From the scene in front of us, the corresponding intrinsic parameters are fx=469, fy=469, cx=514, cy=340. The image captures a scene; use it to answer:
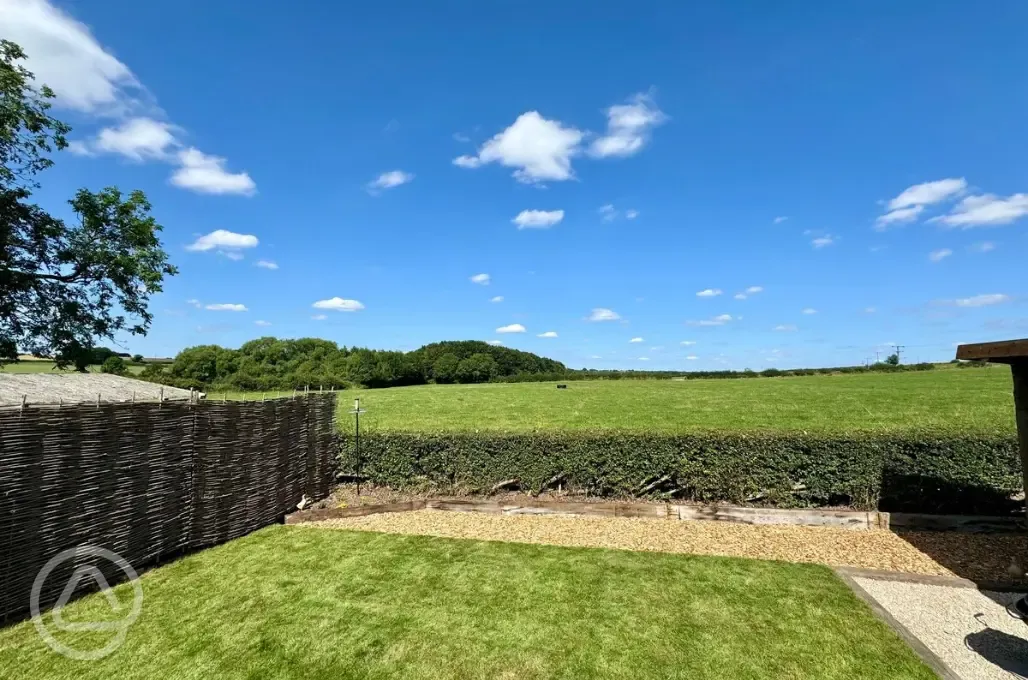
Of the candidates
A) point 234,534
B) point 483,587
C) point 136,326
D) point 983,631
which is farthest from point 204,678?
point 136,326

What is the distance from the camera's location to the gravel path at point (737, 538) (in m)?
6.46

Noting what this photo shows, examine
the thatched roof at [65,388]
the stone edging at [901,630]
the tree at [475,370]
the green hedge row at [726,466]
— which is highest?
the tree at [475,370]

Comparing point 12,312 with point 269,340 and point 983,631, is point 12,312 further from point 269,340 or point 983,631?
point 269,340

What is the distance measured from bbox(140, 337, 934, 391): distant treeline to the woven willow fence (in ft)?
148

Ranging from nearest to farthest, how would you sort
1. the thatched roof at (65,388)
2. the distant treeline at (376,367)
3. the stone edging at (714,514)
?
the stone edging at (714,514), the thatched roof at (65,388), the distant treeline at (376,367)

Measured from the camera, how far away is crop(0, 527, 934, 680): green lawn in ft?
13.5

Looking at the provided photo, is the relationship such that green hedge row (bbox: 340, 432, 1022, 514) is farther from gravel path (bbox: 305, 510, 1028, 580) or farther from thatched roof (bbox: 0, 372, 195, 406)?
thatched roof (bbox: 0, 372, 195, 406)

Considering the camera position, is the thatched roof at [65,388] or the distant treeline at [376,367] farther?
the distant treeline at [376,367]

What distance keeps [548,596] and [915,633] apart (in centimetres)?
362

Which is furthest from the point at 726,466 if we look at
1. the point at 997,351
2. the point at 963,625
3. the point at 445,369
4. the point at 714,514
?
the point at 445,369

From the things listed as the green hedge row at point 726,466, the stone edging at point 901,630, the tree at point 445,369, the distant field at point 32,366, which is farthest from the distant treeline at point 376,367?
the stone edging at point 901,630

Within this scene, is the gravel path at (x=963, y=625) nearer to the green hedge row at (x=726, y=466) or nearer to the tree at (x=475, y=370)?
the green hedge row at (x=726, y=466)

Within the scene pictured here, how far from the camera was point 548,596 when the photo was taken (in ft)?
17.9

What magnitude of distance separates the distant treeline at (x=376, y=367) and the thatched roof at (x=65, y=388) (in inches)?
1325
